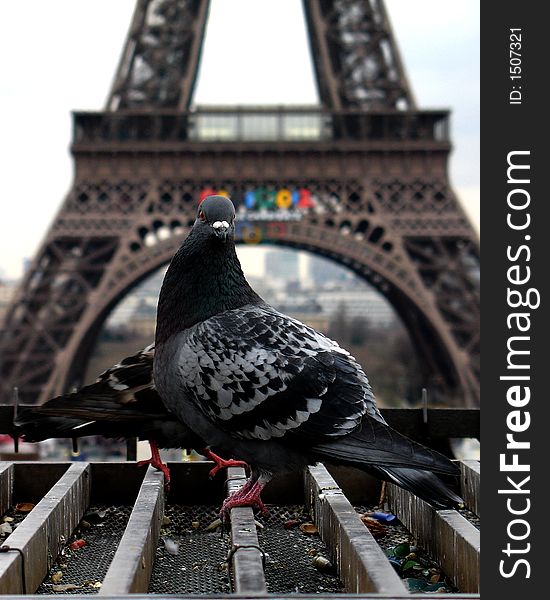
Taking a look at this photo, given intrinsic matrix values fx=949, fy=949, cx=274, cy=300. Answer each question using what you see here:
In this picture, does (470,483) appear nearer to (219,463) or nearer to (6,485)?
(219,463)

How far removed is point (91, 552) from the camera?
3293 millimetres

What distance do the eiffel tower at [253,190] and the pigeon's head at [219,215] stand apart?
64.6 feet

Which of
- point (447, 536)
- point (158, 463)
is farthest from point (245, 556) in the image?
point (158, 463)

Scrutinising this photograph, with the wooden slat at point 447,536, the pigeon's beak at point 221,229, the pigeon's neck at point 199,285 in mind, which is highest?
the pigeon's beak at point 221,229

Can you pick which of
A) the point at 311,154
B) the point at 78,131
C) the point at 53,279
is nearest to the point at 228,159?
the point at 311,154

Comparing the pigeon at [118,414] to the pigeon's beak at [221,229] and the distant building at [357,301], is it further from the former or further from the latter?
the distant building at [357,301]

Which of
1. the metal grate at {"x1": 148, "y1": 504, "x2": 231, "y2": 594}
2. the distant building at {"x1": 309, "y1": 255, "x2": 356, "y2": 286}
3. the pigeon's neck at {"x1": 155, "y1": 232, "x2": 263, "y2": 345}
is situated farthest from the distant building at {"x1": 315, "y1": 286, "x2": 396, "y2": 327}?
the pigeon's neck at {"x1": 155, "y1": 232, "x2": 263, "y2": 345}

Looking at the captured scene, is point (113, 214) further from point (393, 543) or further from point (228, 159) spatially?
point (393, 543)

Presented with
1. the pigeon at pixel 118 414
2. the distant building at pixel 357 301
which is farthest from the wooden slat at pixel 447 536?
the distant building at pixel 357 301

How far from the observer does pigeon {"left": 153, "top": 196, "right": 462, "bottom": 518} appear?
2.99 meters

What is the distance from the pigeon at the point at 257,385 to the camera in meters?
2.99

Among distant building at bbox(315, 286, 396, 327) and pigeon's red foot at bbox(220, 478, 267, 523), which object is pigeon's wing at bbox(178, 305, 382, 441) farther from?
distant building at bbox(315, 286, 396, 327)

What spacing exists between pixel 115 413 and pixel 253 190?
21916mm

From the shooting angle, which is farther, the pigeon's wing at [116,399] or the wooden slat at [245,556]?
the pigeon's wing at [116,399]
